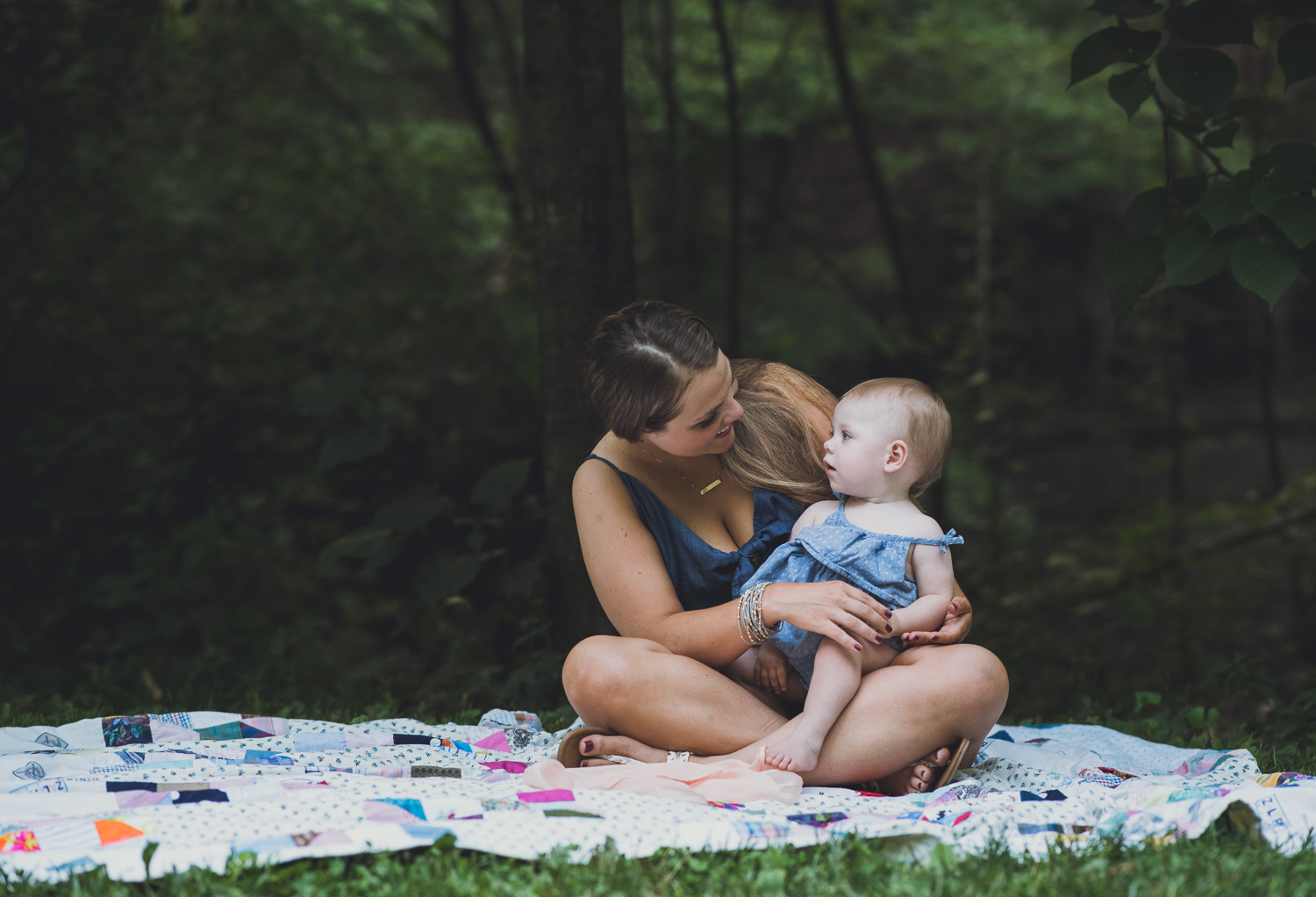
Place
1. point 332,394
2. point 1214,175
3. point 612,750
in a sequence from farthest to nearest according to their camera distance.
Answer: point 332,394 < point 1214,175 < point 612,750

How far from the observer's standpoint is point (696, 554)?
2.52 meters

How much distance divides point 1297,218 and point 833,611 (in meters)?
1.39

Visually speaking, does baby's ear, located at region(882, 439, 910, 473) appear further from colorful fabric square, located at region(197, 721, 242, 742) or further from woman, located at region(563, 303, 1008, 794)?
colorful fabric square, located at region(197, 721, 242, 742)

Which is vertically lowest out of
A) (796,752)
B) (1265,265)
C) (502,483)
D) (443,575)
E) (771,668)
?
(796,752)

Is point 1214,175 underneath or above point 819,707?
above

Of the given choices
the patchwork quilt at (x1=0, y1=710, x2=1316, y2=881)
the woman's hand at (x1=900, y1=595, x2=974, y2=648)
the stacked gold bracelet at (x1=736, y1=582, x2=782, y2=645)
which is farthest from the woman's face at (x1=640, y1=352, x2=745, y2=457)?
the patchwork quilt at (x1=0, y1=710, x2=1316, y2=881)

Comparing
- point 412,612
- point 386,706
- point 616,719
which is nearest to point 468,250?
point 412,612

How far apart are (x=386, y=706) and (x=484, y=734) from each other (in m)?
0.55

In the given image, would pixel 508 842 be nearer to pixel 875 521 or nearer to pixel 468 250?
pixel 875 521

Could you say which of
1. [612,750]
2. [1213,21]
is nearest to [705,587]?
[612,750]

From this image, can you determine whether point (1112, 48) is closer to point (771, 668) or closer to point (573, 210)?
point (573, 210)

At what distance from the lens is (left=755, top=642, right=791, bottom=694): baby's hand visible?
2385mm

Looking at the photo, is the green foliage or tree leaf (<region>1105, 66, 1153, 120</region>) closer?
the green foliage

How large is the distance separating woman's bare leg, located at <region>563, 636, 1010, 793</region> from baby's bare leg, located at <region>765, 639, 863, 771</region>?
45mm
